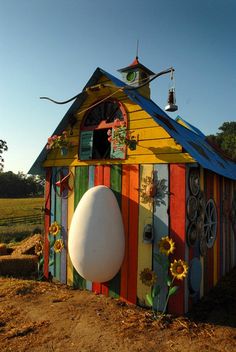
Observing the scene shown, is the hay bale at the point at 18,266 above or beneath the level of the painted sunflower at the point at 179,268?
beneath

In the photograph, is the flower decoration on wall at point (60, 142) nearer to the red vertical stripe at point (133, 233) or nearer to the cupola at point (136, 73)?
the red vertical stripe at point (133, 233)

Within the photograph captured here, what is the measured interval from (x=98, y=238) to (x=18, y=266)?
3.89 meters

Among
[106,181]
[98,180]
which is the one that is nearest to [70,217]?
[98,180]

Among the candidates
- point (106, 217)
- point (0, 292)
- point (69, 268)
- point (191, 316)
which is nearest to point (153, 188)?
point (106, 217)

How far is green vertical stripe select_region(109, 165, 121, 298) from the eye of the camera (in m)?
→ 6.53

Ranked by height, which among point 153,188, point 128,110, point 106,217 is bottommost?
point 106,217

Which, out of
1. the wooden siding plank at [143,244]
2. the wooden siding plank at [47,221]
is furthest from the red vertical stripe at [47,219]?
the wooden siding plank at [143,244]

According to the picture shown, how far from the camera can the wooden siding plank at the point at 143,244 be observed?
240 inches

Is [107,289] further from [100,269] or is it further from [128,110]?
[128,110]

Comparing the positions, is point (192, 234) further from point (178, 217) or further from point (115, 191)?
point (115, 191)

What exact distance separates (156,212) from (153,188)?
0.49 metres

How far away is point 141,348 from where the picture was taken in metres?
4.54

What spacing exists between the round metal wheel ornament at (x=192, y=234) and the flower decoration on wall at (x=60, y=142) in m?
3.55

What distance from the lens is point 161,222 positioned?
19.7ft
